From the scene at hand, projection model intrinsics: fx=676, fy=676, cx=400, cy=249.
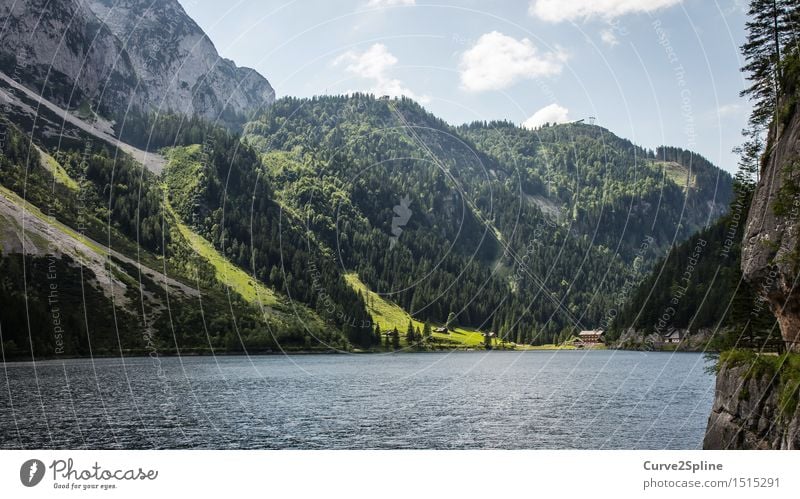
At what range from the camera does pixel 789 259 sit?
115ft

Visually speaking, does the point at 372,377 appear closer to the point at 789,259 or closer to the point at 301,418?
the point at 301,418

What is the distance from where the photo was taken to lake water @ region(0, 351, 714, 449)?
52.8 metres

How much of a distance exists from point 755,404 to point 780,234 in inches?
393

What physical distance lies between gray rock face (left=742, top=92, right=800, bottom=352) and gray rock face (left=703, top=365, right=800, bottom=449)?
3392mm

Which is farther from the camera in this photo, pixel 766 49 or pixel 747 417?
pixel 766 49

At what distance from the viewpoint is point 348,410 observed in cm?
7188
